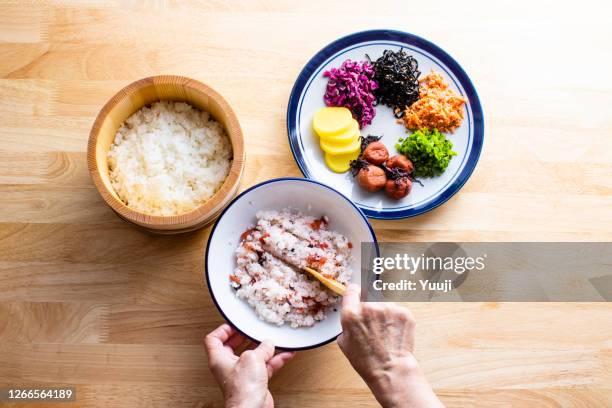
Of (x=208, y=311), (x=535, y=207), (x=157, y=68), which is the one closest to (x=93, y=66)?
(x=157, y=68)

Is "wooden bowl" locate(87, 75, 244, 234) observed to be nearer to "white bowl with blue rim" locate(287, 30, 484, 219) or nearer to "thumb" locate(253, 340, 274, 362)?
"white bowl with blue rim" locate(287, 30, 484, 219)

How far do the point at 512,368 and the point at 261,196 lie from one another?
1.14 m

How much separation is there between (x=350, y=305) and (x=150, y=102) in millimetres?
992

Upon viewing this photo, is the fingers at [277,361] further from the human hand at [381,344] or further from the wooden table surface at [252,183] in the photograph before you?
the human hand at [381,344]

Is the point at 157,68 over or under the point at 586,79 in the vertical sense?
under

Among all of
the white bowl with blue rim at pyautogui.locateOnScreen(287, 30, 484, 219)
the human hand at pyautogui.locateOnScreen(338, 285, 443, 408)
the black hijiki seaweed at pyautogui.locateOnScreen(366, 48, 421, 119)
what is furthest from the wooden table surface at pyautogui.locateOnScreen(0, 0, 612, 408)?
the human hand at pyautogui.locateOnScreen(338, 285, 443, 408)

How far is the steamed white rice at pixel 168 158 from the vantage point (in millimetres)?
1911

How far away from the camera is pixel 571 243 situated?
2232 mm

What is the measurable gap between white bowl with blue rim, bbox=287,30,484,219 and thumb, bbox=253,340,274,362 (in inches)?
23.2

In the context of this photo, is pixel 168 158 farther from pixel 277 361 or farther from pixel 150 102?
pixel 277 361

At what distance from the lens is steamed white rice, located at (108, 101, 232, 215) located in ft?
6.27

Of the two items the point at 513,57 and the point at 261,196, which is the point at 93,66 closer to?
the point at 261,196

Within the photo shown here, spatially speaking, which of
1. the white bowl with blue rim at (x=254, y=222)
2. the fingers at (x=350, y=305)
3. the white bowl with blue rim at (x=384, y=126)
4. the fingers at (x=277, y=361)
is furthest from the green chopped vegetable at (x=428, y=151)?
the fingers at (x=277, y=361)

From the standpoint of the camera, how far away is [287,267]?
195 centimetres
